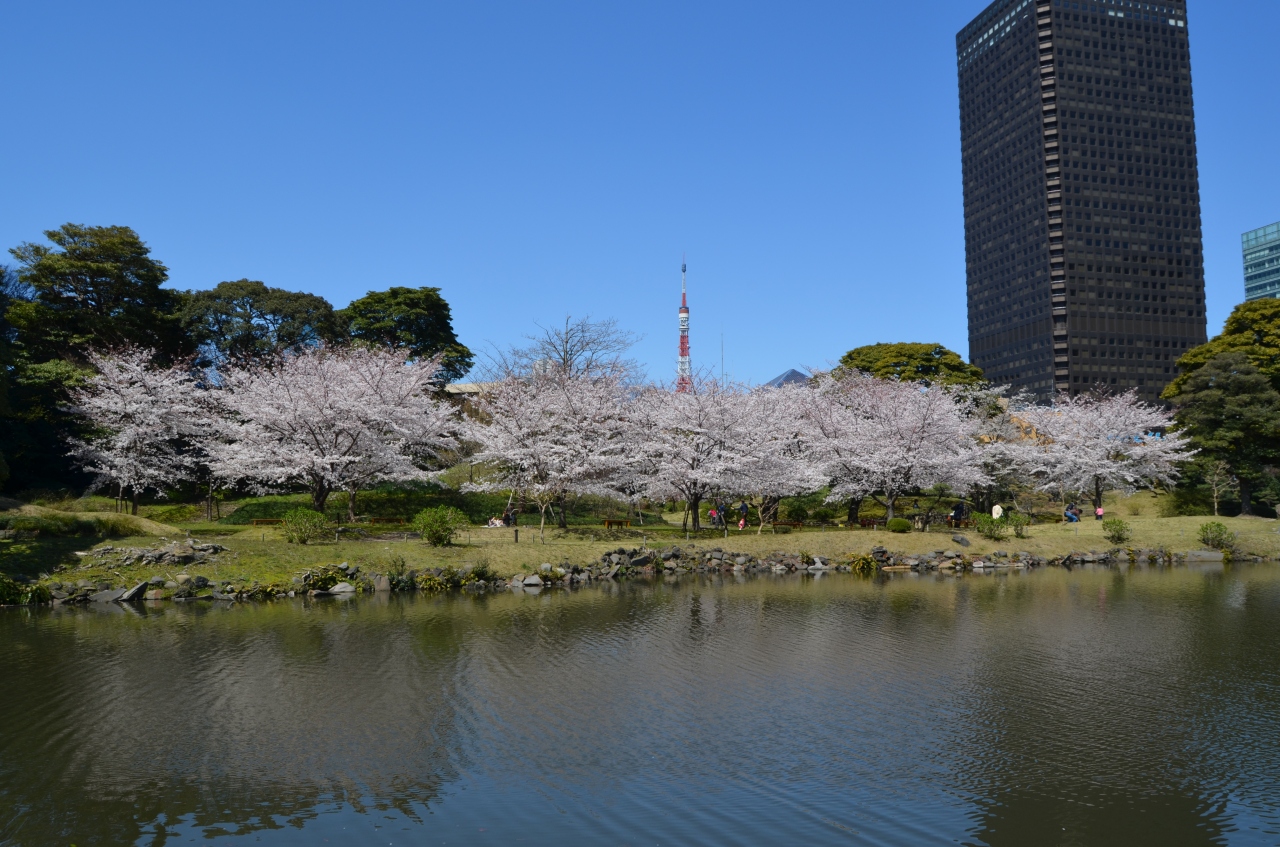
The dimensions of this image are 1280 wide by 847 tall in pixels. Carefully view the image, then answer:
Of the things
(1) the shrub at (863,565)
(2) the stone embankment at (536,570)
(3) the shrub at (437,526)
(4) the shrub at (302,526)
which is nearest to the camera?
(2) the stone embankment at (536,570)

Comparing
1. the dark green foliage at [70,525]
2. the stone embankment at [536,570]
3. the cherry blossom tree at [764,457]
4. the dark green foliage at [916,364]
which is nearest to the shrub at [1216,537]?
the stone embankment at [536,570]

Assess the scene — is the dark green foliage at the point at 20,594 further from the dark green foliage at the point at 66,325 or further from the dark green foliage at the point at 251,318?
the dark green foliage at the point at 251,318

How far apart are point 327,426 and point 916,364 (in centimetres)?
4372

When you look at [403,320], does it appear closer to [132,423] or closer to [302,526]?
[132,423]

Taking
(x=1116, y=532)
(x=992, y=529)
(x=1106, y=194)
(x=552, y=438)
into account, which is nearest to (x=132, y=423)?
(x=552, y=438)

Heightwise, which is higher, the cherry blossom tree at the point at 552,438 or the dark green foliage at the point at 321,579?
the cherry blossom tree at the point at 552,438

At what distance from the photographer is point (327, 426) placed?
130 feet

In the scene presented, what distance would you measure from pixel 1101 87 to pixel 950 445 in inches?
5451

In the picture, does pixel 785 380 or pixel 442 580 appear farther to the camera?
pixel 785 380

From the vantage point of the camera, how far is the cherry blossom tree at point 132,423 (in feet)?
137

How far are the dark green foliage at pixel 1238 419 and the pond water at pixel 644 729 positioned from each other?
93.4 ft

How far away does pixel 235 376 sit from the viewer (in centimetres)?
4597

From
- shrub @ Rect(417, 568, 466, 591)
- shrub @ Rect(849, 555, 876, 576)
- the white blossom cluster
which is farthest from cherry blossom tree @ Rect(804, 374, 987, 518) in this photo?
shrub @ Rect(417, 568, 466, 591)

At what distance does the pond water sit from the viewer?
10211mm
